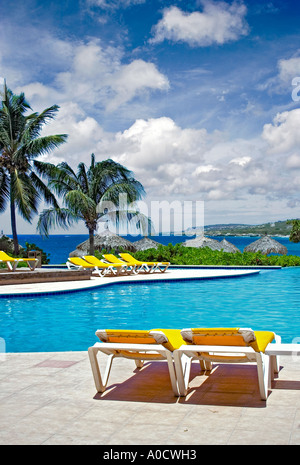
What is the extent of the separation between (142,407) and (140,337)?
563mm

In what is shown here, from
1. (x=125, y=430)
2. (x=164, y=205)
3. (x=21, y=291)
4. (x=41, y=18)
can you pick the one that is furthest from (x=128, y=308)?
(x=164, y=205)

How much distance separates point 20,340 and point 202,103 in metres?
14.7

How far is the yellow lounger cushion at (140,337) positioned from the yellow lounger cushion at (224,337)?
0.14 m

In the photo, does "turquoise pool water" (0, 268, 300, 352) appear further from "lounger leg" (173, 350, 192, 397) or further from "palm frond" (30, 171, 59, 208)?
"palm frond" (30, 171, 59, 208)

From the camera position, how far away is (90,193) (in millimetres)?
21984

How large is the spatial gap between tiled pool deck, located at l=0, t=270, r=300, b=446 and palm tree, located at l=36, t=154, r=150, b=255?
1635cm

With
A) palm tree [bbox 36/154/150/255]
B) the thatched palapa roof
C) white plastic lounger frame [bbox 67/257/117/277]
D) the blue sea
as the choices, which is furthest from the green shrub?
the blue sea

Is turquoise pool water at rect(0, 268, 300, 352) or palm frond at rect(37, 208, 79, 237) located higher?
palm frond at rect(37, 208, 79, 237)

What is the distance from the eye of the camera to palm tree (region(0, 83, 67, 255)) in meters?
19.7

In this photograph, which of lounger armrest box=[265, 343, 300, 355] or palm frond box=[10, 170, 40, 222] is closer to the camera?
lounger armrest box=[265, 343, 300, 355]

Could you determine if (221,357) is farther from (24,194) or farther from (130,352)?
(24,194)
